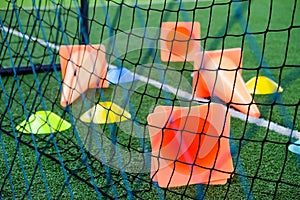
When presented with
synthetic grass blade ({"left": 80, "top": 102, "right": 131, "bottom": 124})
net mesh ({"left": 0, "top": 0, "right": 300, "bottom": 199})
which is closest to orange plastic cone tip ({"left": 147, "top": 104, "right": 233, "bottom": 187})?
net mesh ({"left": 0, "top": 0, "right": 300, "bottom": 199})

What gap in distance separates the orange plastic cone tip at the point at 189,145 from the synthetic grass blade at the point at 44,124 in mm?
483

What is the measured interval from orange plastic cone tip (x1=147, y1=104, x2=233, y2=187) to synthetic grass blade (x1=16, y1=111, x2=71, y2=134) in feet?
1.59

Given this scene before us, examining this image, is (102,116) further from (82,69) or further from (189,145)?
(189,145)

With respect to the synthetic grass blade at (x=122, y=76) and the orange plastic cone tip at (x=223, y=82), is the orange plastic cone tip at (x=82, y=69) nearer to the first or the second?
→ the synthetic grass blade at (x=122, y=76)

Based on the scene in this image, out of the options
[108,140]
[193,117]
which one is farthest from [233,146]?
[108,140]

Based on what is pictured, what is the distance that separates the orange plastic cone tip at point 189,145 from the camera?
5.01ft

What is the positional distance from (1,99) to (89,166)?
0.76 metres

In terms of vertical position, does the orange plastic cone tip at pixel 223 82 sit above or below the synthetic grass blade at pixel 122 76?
above

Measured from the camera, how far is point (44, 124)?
1962mm

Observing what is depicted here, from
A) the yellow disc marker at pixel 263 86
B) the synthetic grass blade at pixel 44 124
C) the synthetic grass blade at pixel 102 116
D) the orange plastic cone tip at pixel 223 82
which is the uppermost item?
the orange plastic cone tip at pixel 223 82

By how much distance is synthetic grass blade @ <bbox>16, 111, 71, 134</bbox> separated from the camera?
1.94 meters

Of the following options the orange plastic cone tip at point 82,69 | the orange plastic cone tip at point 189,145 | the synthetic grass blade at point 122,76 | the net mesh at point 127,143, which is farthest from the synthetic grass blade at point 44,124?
the orange plastic cone tip at point 189,145

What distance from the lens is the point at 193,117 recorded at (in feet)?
5.12

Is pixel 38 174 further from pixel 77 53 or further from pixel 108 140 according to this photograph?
pixel 77 53
